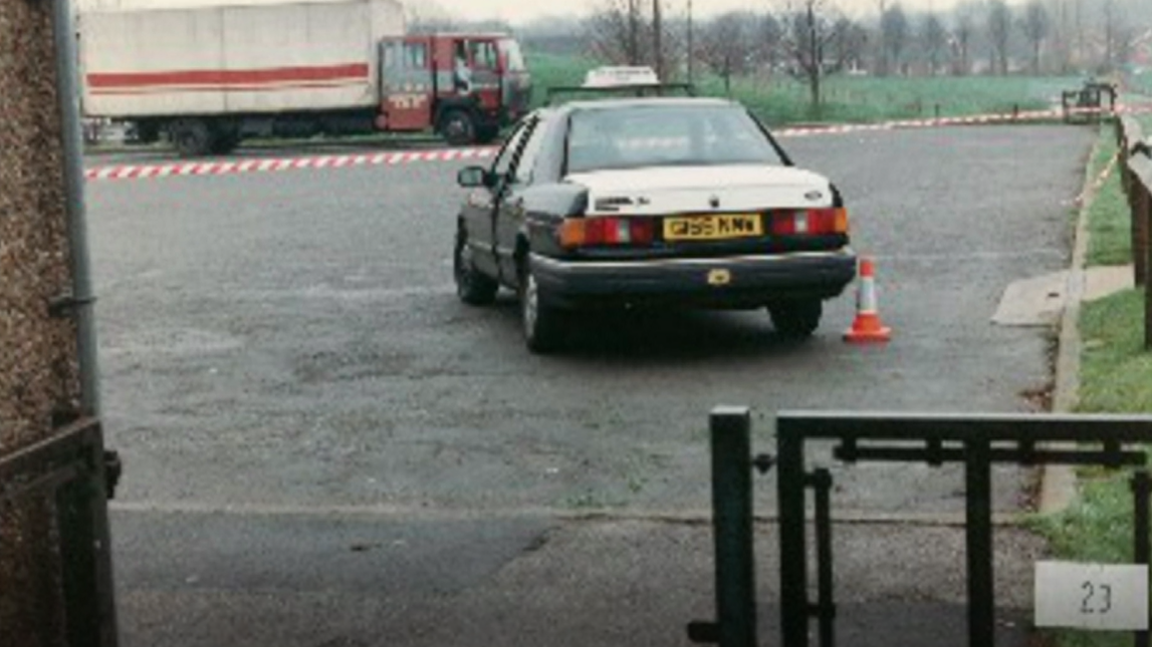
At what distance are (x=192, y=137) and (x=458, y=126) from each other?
658 centimetres

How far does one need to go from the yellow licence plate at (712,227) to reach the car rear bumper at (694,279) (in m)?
0.13

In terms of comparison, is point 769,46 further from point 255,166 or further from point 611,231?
point 611,231

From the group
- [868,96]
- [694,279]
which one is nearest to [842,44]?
[868,96]

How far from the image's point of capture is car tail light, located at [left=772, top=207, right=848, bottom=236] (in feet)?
36.3

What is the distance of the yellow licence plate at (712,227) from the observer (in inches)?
430

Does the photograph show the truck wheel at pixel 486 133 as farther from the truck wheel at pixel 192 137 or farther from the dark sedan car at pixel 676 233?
the dark sedan car at pixel 676 233

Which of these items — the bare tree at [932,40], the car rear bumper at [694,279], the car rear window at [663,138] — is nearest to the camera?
the car rear bumper at [694,279]

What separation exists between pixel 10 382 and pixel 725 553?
186 centimetres

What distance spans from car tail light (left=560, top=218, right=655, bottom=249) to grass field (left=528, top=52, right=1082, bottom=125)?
4190 centimetres

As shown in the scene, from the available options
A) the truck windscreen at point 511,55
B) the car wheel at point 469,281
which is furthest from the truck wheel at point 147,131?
the car wheel at point 469,281

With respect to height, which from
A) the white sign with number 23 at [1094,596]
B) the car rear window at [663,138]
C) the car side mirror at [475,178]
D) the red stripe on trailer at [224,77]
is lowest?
the white sign with number 23 at [1094,596]

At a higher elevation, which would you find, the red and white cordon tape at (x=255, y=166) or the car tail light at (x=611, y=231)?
the car tail light at (x=611, y=231)

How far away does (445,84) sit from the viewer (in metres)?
43.3

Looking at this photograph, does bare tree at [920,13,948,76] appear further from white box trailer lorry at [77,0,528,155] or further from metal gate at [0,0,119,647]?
metal gate at [0,0,119,647]
